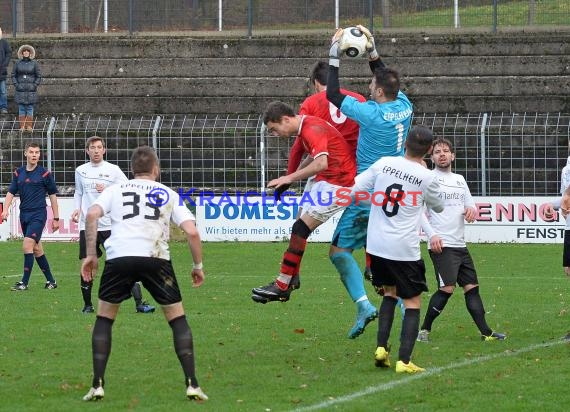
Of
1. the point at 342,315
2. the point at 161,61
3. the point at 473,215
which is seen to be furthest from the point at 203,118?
the point at 473,215

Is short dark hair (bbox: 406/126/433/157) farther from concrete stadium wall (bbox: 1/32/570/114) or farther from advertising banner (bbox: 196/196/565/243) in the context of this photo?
concrete stadium wall (bbox: 1/32/570/114)

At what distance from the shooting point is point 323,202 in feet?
36.4

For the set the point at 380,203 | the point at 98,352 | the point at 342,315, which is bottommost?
the point at 342,315

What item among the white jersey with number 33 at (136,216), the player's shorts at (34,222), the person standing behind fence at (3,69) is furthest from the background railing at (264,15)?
the white jersey with number 33 at (136,216)

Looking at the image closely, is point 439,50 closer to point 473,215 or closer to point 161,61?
point 161,61

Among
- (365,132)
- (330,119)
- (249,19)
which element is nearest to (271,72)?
(249,19)

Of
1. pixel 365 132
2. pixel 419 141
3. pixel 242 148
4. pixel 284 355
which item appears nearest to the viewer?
pixel 419 141

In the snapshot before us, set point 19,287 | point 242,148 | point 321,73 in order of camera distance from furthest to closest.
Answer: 1. point 242,148
2. point 19,287
3. point 321,73

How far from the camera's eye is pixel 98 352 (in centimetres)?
842

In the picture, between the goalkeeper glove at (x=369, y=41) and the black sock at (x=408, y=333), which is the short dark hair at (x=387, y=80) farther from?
the black sock at (x=408, y=333)

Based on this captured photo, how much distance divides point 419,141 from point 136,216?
227cm

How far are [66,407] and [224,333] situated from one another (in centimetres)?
386

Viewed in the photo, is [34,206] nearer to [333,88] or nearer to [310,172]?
[310,172]

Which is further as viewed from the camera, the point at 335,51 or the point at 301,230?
the point at 301,230
